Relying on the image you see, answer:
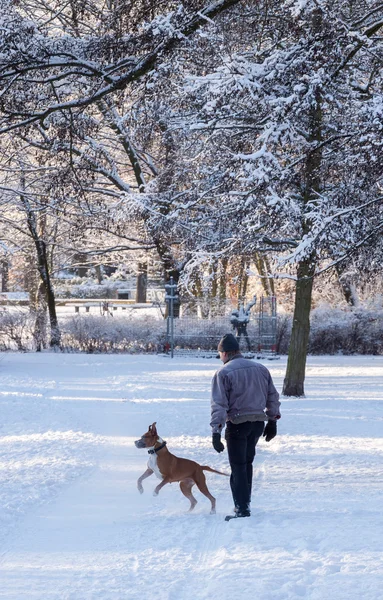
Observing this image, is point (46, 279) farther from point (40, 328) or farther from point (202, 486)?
point (202, 486)

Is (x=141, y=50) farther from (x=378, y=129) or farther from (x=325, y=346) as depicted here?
(x=325, y=346)

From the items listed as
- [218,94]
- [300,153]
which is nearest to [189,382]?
[300,153]

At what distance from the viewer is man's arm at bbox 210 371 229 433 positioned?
24.5 feet

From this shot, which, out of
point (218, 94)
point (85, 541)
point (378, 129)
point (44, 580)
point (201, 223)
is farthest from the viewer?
point (201, 223)

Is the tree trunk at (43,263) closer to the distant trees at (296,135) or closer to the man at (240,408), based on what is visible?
the distant trees at (296,135)

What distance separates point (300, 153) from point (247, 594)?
10.4 m

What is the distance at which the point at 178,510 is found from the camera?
8266 mm

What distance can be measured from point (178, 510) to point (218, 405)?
4.58 feet

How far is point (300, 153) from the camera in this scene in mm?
14695

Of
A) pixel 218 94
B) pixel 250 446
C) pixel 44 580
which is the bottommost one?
pixel 44 580

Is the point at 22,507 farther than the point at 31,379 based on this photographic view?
No

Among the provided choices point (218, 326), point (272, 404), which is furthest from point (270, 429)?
point (218, 326)

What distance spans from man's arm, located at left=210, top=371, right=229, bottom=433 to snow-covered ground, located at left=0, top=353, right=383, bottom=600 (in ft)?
2.97

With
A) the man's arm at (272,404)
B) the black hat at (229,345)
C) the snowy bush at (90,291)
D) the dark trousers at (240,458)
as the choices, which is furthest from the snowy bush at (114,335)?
the snowy bush at (90,291)
